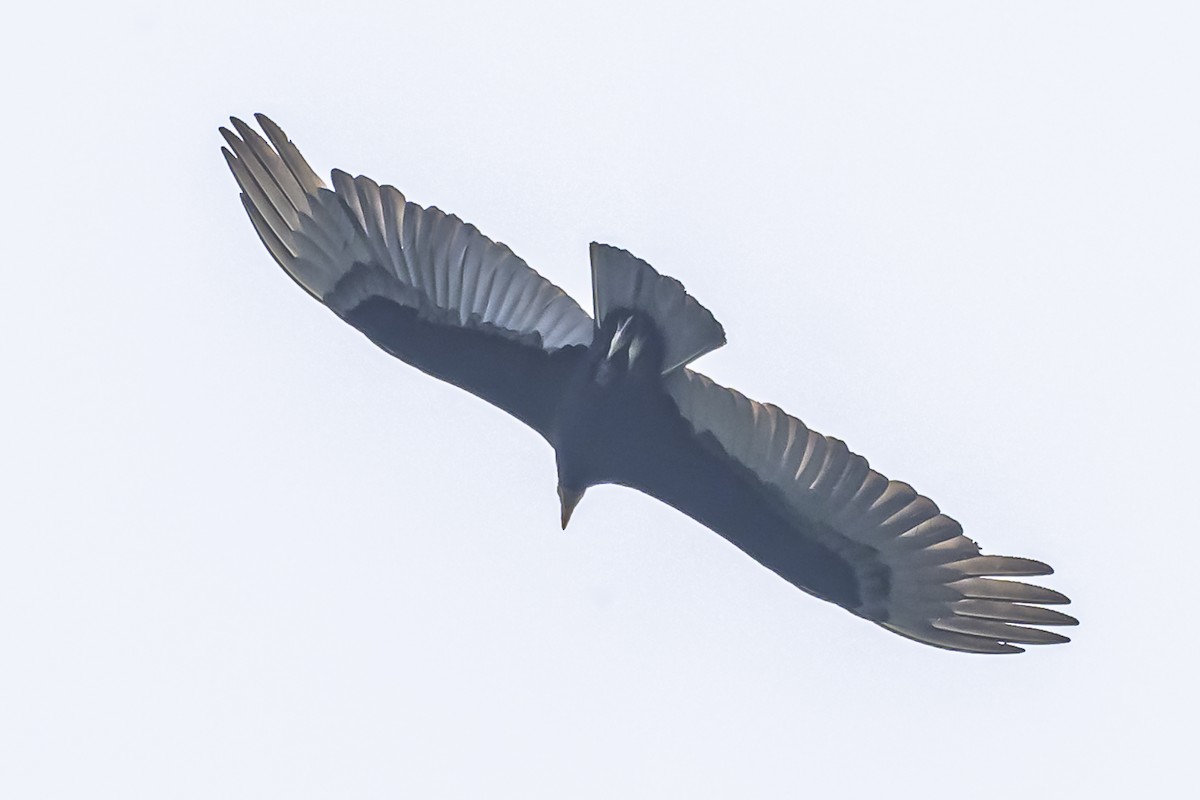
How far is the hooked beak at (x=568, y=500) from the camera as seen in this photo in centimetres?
1062

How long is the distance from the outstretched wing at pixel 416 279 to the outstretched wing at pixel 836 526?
708mm

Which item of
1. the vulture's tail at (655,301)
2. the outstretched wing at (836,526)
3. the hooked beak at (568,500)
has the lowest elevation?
the hooked beak at (568,500)

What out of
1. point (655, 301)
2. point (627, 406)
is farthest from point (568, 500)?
point (655, 301)

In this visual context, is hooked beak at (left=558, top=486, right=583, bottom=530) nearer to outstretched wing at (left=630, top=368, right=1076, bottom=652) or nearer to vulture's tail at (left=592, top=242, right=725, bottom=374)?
outstretched wing at (left=630, top=368, right=1076, bottom=652)

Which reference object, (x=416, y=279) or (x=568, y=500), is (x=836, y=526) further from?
(x=416, y=279)

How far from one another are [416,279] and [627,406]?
1.28 m

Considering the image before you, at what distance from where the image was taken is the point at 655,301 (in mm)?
9891

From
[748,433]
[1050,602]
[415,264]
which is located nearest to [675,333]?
[748,433]

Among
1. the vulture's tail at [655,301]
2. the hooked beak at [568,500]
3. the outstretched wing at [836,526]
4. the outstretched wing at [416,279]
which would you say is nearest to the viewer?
the vulture's tail at [655,301]

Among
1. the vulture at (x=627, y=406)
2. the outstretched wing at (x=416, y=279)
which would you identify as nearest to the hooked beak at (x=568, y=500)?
the vulture at (x=627, y=406)

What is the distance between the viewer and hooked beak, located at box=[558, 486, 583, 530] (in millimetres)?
10625

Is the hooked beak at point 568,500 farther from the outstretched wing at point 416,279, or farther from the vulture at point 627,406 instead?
the outstretched wing at point 416,279

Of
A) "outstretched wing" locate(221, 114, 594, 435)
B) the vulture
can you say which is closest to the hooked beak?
the vulture

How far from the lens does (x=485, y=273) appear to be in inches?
410
